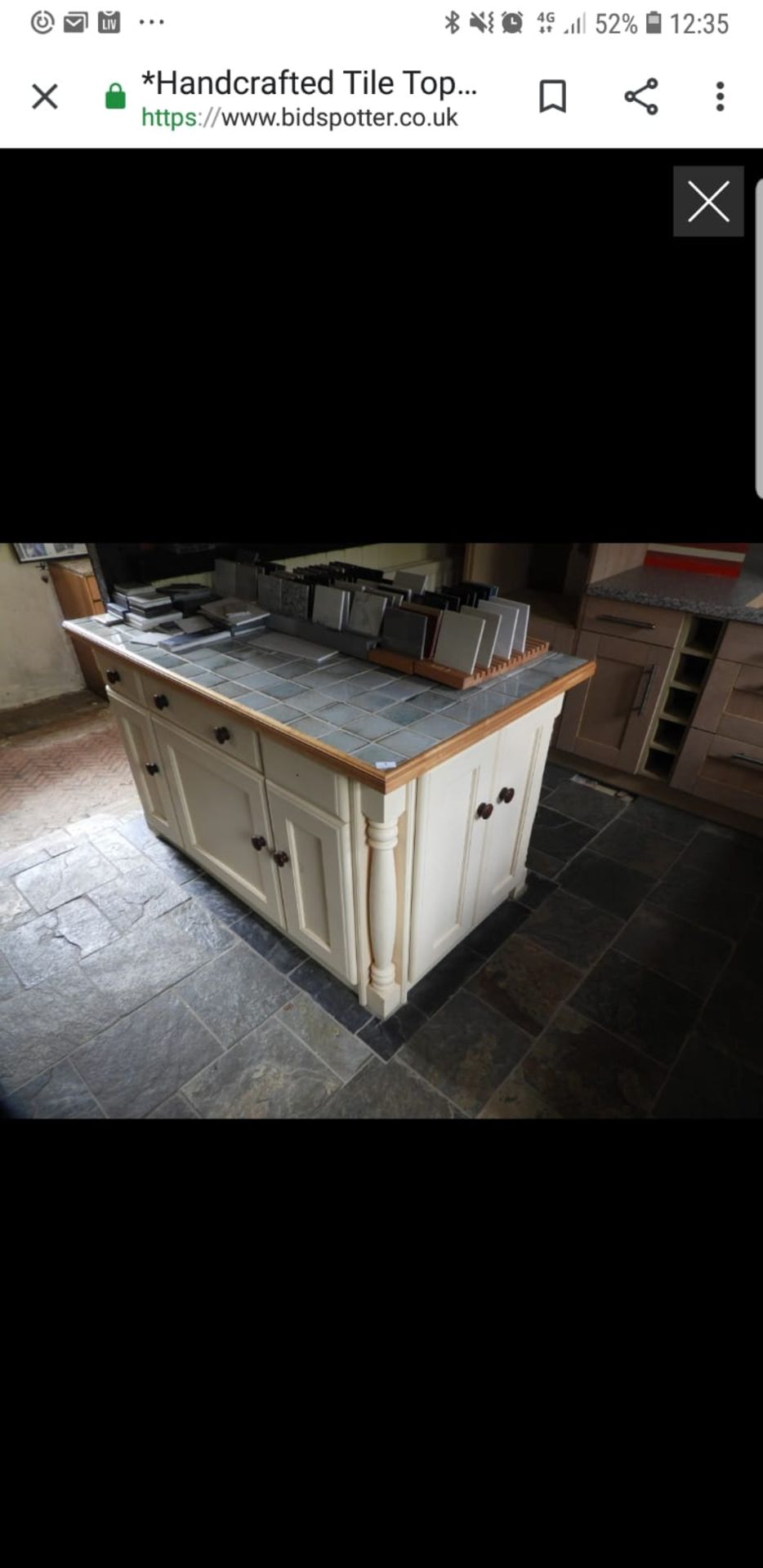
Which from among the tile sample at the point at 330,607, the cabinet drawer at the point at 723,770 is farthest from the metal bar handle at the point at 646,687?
the tile sample at the point at 330,607

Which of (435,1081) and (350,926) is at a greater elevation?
(350,926)

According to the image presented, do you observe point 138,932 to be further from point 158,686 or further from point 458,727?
point 458,727

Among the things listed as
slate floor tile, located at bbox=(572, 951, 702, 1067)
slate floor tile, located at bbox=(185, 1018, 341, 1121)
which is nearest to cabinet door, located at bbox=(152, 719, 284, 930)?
slate floor tile, located at bbox=(185, 1018, 341, 1121)

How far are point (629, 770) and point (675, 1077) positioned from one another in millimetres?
1545

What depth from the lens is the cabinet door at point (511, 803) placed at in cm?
176

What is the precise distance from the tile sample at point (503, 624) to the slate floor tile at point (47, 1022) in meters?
1.57

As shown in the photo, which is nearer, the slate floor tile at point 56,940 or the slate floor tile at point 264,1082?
the slate floor tile at point 264,1082

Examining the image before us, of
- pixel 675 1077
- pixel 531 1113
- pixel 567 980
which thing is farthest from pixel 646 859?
pixel 531 1113

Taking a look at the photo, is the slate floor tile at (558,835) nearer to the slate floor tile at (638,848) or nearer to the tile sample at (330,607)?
the slate floor tile at (638,848)

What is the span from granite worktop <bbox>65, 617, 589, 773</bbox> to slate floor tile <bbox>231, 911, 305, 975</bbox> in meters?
0.88

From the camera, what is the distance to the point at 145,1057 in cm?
173

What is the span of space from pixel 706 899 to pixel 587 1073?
0.98m

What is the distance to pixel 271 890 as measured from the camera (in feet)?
6.39

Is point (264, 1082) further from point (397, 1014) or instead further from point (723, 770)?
point (723, 770)
